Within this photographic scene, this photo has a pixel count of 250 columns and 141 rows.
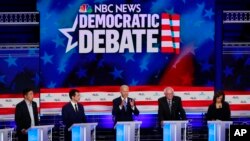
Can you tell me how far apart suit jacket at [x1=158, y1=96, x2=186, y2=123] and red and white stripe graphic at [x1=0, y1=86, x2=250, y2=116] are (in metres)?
1.18

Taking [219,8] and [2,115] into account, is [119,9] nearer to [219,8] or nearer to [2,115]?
[219,8]

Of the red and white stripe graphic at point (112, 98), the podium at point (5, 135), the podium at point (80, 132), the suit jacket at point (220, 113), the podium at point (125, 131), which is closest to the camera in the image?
the podium at point (5, 135)

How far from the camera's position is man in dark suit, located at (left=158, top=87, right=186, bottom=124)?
443 inches

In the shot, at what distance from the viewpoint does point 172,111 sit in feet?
37.1

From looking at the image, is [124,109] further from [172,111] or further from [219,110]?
[219,110]

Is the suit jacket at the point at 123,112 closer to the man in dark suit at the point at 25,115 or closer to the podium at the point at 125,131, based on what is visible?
the podium at the point at 125,131

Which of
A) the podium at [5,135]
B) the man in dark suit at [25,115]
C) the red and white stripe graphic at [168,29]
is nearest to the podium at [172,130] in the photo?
the man in dark suit at [25,115]

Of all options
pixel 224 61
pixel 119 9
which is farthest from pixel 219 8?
pixel 119 9

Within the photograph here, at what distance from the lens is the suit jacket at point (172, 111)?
11258mm

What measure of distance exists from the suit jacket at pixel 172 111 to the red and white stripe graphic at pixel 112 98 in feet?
3.87

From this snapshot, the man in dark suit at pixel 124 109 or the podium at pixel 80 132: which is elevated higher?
the man in dark suit at pixel 124 109

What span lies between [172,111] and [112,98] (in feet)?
5.28

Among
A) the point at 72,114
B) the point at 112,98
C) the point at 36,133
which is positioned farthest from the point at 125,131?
the point at 112,98

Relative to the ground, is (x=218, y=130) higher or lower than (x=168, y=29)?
lower
